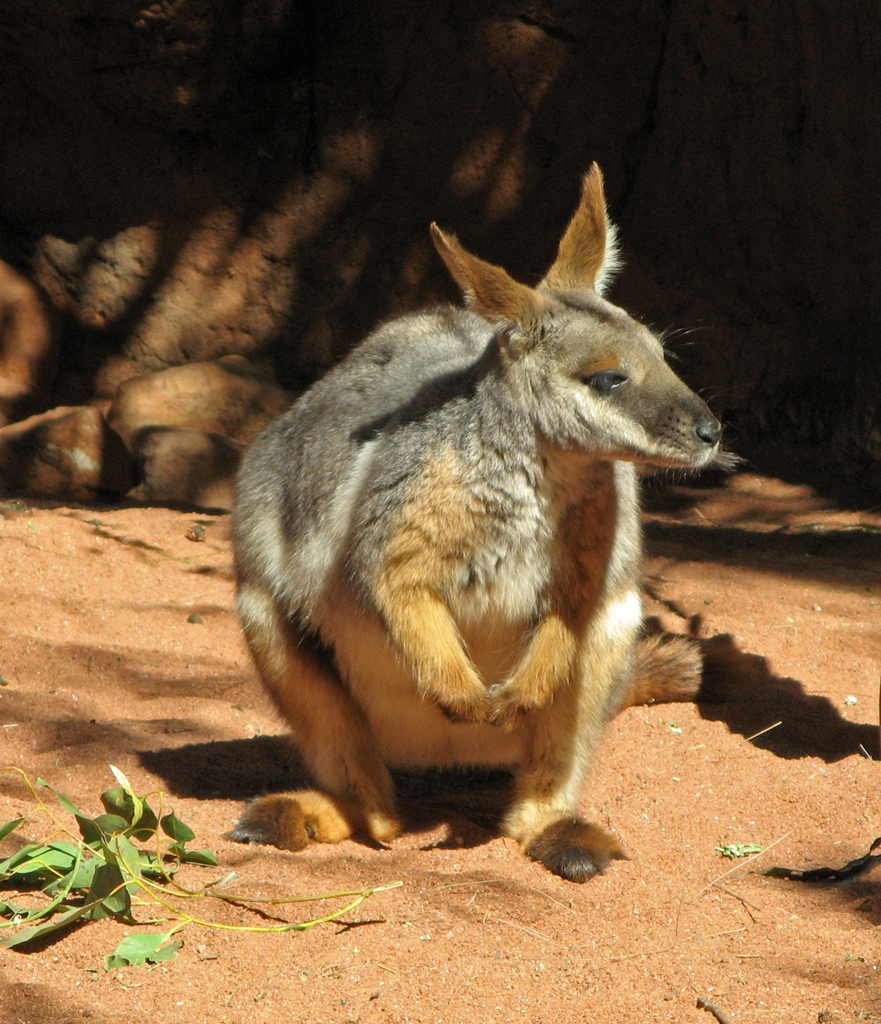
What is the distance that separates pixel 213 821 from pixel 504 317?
1.61 m

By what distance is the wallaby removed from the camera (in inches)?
127

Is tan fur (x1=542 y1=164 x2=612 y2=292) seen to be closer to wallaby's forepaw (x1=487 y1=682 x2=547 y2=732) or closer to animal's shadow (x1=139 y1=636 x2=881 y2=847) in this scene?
wallaby's forepaw (x1=487 y1=682 x2=547 y2=732)

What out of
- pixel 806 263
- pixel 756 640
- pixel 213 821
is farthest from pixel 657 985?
pixel 806 263

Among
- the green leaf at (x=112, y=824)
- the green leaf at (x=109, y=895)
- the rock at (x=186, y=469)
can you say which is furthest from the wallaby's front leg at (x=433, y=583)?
the rock at (x=186, y=469)

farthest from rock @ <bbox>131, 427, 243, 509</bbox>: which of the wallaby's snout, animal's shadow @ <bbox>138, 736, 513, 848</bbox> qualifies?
the wallaby's snout

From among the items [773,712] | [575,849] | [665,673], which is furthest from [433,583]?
[773,712]

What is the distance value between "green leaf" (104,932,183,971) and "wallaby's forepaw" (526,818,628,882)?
1.06 metres

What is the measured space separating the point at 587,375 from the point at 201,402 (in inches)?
190

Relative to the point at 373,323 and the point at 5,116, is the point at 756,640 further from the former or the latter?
the point at 5,116

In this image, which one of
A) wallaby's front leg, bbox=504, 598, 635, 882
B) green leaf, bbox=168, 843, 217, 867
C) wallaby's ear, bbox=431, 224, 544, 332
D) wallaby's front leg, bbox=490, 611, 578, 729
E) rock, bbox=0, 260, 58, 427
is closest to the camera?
green leaf, bbox=168, 843, 217, 867

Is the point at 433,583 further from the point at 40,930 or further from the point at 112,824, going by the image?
the point at 40,930

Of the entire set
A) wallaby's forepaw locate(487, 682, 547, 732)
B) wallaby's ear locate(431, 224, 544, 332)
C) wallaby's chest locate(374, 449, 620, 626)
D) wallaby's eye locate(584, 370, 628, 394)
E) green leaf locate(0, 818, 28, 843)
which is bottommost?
green leaf locate(0, 818, 28, 843)

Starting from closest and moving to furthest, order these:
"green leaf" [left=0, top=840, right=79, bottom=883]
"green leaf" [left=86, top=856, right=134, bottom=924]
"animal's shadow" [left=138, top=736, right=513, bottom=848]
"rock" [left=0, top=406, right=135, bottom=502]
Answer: "green leaf" [left=86, top=856, right=134, bottom=924] < "green leaf" [left=0, top=840, right=79, bottom=883] < "animal's shadow" [left=138, top=736, right=513, bottom=848] < "rock" [left=0, top=406, right=135, bottom=502]

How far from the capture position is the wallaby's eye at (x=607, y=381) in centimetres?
322
